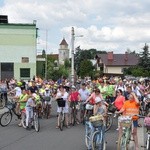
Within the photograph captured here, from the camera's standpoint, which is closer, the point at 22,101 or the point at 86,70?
the point at 22,101

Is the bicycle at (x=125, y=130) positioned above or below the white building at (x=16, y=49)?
below

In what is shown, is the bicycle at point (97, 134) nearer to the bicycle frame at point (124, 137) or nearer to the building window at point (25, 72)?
the bicycle frame at point (124, 137)

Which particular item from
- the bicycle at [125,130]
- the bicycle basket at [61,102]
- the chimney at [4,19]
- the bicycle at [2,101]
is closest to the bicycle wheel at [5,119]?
the bicycle basket at [61,102]

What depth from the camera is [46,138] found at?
50.8ft

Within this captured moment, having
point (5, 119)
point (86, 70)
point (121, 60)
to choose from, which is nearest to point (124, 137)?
point (5, 119)

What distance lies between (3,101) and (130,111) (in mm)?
16572

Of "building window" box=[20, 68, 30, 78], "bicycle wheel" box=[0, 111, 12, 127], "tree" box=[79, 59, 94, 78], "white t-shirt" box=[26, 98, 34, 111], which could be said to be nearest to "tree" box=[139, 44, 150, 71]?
"tree" box=[79, 59, 94, 78]

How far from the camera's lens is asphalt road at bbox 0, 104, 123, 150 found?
13562mm

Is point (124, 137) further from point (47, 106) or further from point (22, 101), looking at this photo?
point (47, 106)

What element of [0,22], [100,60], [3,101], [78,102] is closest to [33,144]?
[78,102]

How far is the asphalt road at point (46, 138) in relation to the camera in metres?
13.6

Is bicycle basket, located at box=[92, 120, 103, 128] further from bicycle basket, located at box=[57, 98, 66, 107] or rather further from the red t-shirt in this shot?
the red t-shirt

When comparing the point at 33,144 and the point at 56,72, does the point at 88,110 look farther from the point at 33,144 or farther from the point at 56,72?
the point at 56,72

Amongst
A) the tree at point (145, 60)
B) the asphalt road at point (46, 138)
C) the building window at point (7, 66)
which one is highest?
the tree at point (145, 60)
